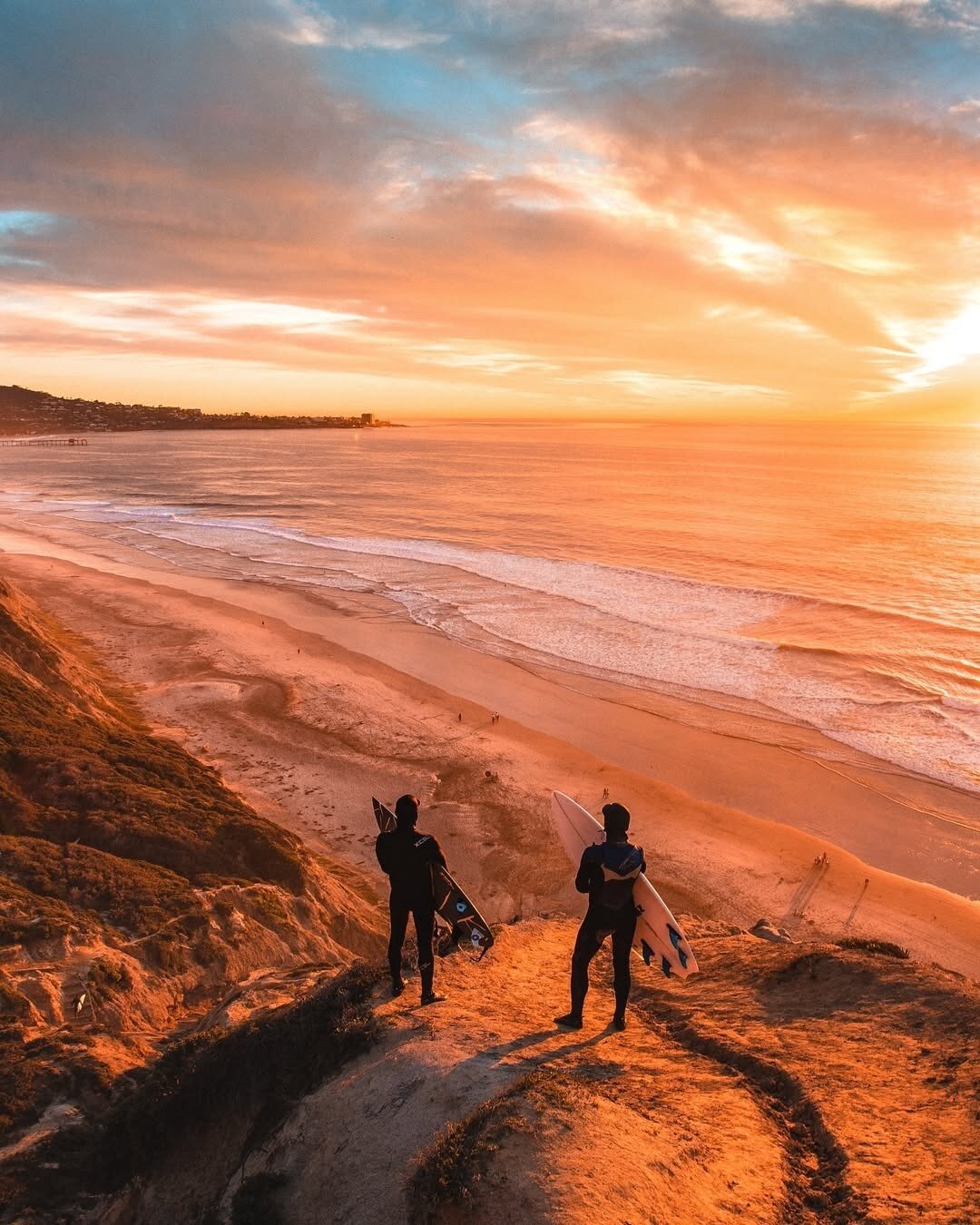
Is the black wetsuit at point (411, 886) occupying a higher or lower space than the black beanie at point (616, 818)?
lower

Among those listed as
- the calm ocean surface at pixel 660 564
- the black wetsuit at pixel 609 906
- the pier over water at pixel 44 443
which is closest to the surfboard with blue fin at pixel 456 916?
the black wetsuit at pixel 609 906

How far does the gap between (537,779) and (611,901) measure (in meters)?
10.6

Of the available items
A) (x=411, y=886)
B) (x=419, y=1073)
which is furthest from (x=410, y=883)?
(x=419, y=1073)

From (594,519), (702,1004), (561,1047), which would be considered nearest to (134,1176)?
(561,1047)

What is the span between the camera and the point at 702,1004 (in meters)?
7.56

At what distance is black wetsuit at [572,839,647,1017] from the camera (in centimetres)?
633

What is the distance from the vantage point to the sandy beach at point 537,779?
13.1 m

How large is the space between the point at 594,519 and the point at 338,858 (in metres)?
49.0

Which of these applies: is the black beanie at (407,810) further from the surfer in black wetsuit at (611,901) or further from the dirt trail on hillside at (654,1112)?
the dirt trail on hillside at (654,1112)

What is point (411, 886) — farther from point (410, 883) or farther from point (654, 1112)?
point (654, 1112)

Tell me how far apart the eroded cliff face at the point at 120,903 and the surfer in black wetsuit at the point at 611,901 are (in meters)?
3.61

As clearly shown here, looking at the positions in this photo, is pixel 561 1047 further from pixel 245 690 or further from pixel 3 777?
pixel 245 690

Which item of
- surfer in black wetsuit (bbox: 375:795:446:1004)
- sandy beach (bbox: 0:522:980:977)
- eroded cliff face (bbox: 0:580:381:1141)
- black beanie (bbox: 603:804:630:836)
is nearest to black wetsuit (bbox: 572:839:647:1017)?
black beanie (bbox: 603:804:630:836)

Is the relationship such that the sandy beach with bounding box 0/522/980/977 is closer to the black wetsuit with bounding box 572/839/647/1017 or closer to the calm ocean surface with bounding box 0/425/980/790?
the calm ocean surface with bounding box 0/425/980/790
